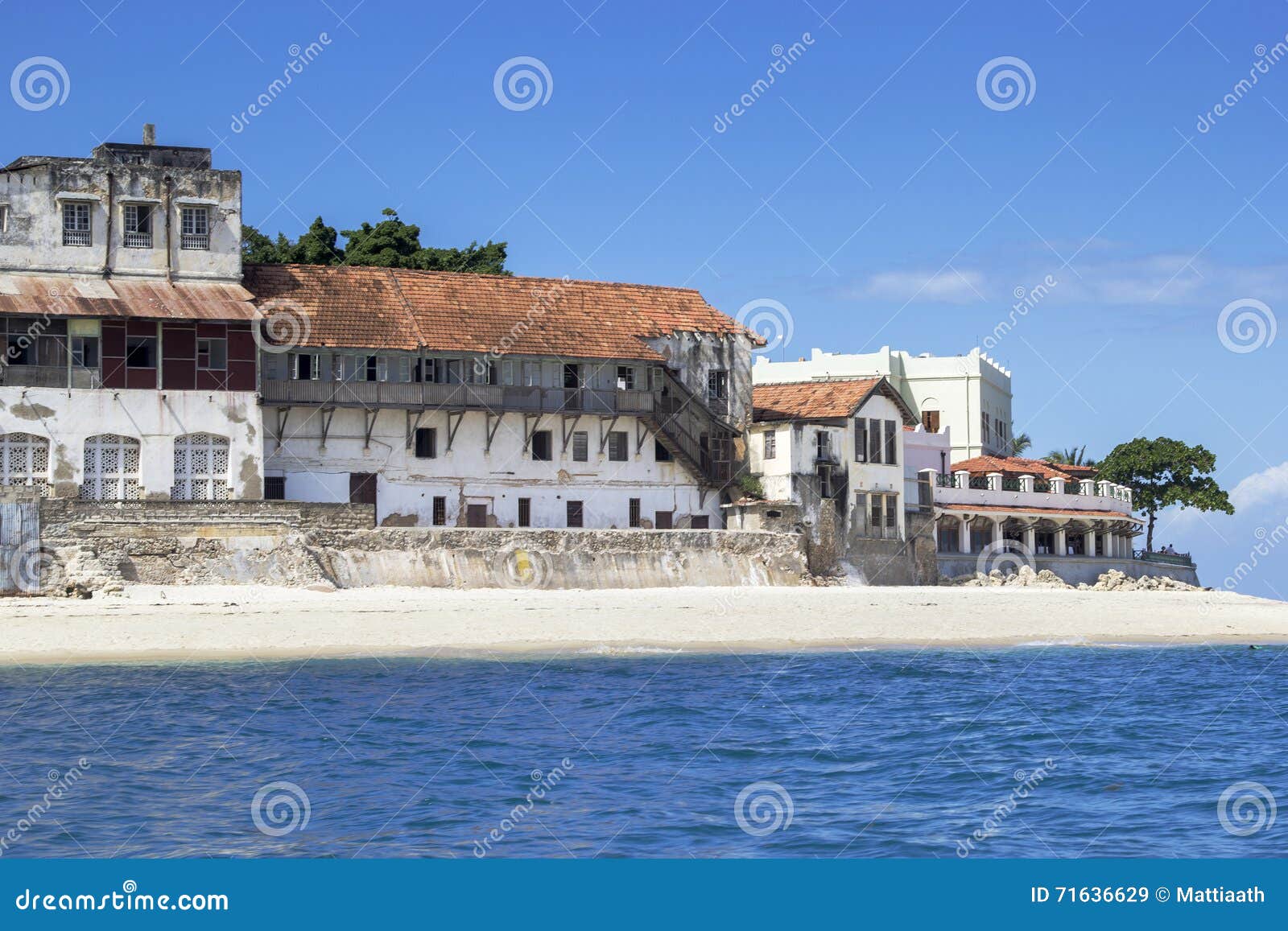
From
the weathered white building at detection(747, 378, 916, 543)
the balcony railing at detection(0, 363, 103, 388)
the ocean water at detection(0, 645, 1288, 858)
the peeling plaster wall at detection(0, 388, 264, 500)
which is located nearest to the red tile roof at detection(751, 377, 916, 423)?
the weathered white building at detection(747, 378, 916, 543)

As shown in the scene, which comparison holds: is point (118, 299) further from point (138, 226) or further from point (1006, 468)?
point (1006, 468)

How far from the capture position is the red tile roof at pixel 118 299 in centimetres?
4525

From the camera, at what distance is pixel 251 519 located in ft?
147

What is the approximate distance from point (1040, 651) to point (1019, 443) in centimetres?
5791

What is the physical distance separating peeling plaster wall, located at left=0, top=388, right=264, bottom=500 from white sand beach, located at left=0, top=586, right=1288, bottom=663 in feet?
16.1

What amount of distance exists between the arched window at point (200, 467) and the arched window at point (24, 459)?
3.36 metres

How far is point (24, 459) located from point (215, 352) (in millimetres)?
5829

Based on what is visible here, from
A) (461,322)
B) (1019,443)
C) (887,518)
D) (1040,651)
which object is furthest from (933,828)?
(1019,443)

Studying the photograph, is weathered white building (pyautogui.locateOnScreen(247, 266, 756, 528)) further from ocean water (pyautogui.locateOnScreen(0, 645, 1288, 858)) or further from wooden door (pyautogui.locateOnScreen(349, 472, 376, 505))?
ocean water (pyautogui.locateOnScreen(0, 645, 1288, 858))

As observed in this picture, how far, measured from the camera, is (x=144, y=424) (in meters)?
46.3

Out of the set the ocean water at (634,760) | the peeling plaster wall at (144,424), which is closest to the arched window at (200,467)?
Result: the peeling plaster wall at (144,424)

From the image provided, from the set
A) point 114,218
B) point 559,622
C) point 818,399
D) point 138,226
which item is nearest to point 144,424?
point 138,226

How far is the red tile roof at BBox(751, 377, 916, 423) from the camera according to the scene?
56.7 metres

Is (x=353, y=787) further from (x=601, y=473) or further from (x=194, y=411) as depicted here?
(x=601, y=473)
